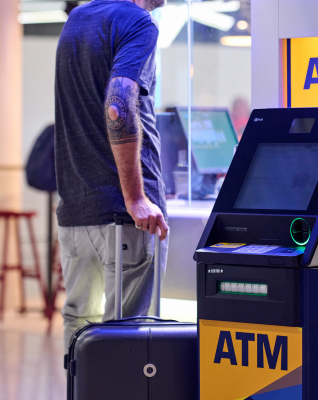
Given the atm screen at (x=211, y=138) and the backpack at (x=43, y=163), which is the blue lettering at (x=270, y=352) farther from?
the backpack at (x=43, y=163)

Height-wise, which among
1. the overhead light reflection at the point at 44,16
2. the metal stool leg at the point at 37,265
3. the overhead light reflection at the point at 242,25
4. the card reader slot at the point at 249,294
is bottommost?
the metal stool leg at the point at 37,265

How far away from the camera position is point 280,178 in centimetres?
149

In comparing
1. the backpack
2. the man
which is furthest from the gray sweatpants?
the backpack

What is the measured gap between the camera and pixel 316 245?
1.31 metres

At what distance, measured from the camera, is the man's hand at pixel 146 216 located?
1.80 meters

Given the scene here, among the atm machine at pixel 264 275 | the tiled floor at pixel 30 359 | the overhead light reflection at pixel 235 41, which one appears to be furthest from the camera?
the overhead light reflection at pixel 235 41

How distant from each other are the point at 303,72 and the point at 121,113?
578 mm

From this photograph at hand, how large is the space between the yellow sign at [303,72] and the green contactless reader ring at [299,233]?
0.56 m

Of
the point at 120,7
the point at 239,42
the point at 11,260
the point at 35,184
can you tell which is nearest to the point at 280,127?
the point at 120,7

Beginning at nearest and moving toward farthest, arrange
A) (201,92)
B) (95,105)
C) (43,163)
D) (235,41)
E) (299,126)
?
(299,126), (95,105), (235,41), (201,92), (43,163)

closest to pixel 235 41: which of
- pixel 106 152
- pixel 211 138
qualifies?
pixel 211 138

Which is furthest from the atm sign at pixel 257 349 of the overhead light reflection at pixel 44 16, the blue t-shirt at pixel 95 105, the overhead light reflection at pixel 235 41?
the overhead light reflection at pixel 44 16

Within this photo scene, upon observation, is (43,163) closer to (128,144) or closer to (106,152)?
(106,152)

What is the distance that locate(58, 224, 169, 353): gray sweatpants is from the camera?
190 centimetres
